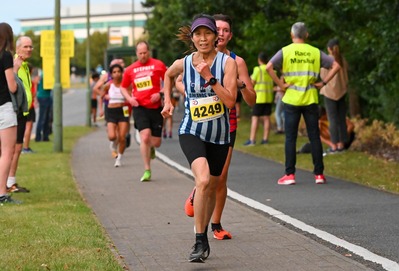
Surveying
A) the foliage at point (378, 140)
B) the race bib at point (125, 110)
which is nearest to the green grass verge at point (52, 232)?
the race bib at point (125, 110)

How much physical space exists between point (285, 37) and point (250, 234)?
17.9 m

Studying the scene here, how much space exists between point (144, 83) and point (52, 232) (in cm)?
616

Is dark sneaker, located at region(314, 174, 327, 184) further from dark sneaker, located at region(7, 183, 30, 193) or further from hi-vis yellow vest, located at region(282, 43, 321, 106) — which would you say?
dark sneaker, located at region(7, 183, 30, 193)

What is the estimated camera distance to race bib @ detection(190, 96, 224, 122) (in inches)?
323

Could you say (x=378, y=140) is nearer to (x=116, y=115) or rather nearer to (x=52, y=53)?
(x=116, y=115)

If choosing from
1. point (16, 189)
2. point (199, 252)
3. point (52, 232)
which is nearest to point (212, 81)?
point (199, 252)

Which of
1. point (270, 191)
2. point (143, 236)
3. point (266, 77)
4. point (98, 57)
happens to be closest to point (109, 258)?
point (143, 236)

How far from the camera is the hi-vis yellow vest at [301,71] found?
13.8m

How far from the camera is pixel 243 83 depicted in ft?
28.0

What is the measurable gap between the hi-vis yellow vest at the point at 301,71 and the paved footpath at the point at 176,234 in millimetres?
1863

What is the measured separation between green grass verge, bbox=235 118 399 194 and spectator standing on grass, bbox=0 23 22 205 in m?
4.56

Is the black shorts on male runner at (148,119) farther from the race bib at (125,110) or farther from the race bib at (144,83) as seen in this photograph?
the race bib at (125,110)

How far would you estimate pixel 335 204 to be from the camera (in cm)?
1169

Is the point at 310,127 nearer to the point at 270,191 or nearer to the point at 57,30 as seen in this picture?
the point at 270,191
